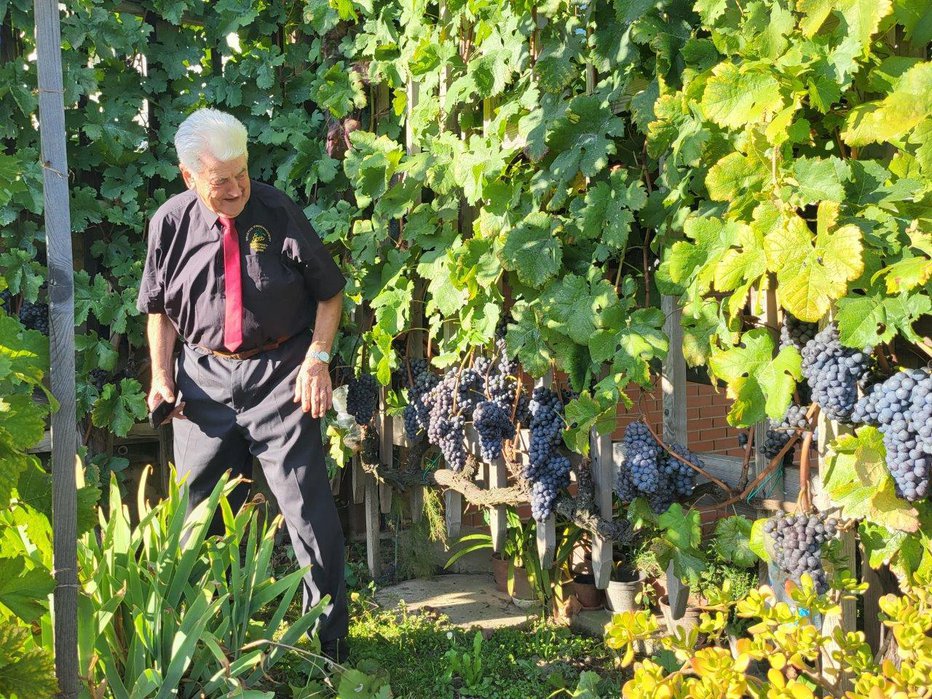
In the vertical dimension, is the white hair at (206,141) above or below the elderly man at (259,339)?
above

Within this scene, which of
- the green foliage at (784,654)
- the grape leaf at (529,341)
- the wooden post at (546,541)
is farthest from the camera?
the wooden post at (546,541)

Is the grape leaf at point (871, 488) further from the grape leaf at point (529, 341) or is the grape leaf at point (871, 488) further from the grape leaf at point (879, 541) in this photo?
the grape leaf at point (529, 341)

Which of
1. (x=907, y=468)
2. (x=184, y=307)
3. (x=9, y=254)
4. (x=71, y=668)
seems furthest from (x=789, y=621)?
(x=9, y=254)

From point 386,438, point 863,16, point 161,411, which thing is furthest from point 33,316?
point 863,16

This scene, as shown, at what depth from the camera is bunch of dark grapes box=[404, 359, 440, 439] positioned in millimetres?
3342

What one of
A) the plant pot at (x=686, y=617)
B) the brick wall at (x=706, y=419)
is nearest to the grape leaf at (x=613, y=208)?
the plant pot at (x=686, y=617)

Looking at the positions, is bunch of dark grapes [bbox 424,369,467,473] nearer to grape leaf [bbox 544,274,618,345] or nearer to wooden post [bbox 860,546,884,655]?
grape leaf [bbox 544,274,618,345]

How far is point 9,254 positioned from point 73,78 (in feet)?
2.38

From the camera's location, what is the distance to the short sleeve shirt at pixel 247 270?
2883 mm

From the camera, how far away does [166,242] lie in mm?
3002

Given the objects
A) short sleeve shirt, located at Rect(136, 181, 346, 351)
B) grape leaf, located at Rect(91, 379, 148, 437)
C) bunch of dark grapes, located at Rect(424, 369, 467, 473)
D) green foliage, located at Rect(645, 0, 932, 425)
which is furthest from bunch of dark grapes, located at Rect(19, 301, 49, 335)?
green foliage, located at Rect(645, 0, 932, 425)

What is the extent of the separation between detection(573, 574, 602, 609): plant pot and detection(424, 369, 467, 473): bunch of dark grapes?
603mm

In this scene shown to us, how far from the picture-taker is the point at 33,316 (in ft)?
12.5

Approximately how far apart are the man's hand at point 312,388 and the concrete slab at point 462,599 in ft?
3.48
